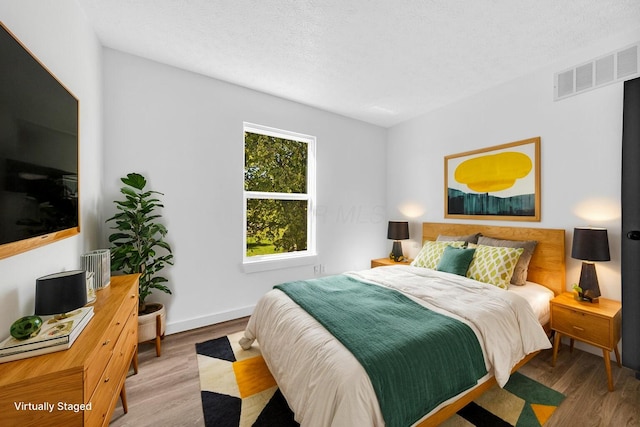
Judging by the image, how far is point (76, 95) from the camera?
173 cm

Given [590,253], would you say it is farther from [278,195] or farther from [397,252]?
[278,195]

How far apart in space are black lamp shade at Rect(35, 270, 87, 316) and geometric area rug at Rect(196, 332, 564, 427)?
104 cm

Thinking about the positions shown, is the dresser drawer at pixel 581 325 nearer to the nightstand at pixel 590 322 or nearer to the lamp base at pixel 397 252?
the nightstand at pixel 590 322

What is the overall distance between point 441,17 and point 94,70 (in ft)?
8.95

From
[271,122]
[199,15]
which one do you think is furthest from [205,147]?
[199,15]

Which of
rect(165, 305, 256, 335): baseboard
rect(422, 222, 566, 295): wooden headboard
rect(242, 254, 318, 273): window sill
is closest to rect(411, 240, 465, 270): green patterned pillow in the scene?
rect(422, 222, 566, 295): wooden headboard

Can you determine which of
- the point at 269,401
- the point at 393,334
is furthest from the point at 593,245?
the point at 269,401

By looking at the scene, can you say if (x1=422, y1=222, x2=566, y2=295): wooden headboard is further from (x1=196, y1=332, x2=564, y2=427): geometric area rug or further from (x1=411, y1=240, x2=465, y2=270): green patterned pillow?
(x1=196, y1=332, x2=564, y2=427): geometric area rug

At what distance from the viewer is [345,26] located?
6.48 feet

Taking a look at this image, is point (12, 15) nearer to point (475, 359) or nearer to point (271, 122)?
point (271, 122)

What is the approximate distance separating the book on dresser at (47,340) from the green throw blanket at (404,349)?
1.17 meters

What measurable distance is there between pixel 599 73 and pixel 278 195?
3286 millimetres

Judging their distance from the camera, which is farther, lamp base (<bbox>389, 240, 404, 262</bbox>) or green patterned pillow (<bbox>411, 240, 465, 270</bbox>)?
lamp base (<bbox>389, 240, 404, 262</bbox>)

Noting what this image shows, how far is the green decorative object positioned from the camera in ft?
3.26
